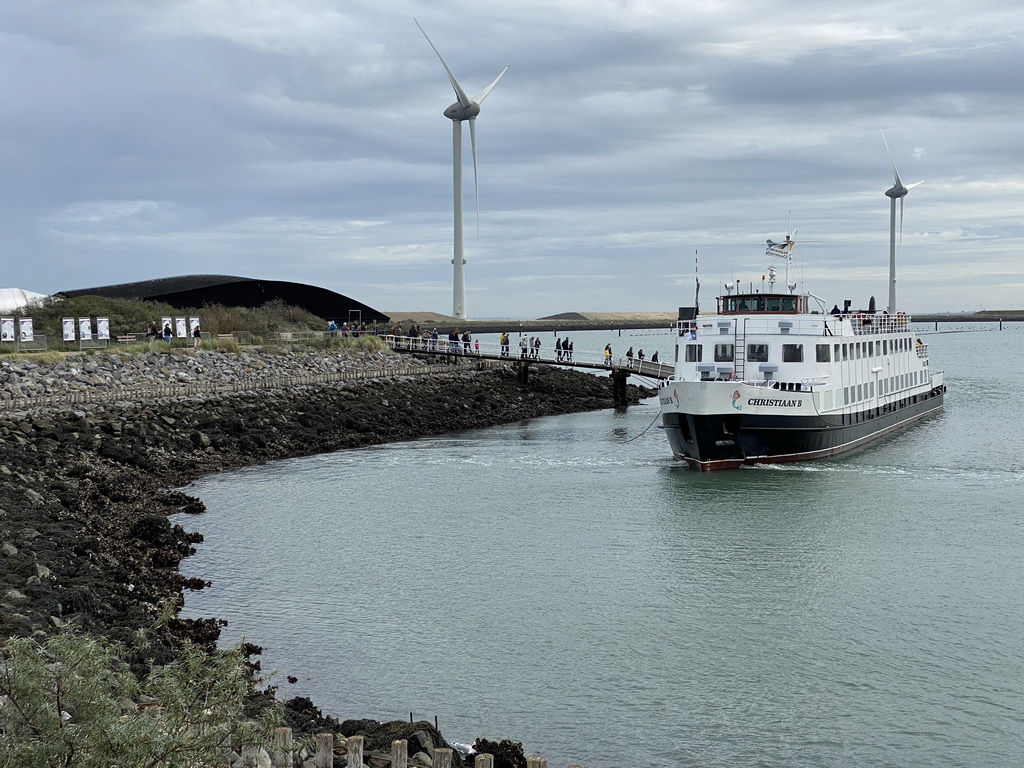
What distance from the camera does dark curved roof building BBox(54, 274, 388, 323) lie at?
8975cm

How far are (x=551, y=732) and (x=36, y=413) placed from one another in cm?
3299

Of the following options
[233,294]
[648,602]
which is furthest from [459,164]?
[648,602]

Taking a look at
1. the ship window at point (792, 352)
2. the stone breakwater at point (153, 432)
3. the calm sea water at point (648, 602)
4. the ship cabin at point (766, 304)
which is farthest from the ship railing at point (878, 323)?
the stone breakwater at point (153, 432)

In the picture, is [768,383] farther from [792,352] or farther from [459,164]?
[459,164]

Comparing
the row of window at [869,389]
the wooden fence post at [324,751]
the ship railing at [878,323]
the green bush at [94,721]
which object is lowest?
the wooden fence post at [324,751]

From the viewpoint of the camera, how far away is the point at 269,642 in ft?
69.6

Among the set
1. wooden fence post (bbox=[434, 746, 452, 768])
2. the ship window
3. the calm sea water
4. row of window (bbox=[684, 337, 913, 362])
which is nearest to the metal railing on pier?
row of window (bbox=[684, 337, 913, 362])

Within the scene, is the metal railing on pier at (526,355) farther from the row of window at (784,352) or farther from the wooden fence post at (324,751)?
the wooden fence post at (324,751)

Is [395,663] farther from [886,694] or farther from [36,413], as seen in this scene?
[36,413]

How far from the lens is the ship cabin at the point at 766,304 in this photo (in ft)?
153

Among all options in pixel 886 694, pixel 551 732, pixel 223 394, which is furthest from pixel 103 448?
pixel 886 694

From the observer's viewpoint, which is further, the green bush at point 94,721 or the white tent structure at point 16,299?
the white tent structure at point 16,299

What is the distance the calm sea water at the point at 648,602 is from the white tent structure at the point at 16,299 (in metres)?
45.0

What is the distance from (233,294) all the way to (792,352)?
60.6 meters
